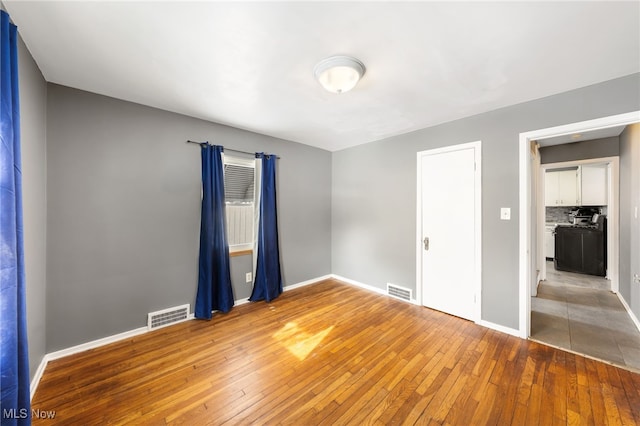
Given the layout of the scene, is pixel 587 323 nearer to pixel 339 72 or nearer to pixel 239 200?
pixel 339 72

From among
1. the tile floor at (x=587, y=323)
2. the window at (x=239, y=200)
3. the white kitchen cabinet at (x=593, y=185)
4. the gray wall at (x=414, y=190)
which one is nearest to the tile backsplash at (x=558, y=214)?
the white kitchen cabinet at (x=593, y=185)

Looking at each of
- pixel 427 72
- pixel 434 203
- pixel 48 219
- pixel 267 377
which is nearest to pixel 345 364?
pixel 267 377

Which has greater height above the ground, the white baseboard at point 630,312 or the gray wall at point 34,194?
the gray wall at point 34,194

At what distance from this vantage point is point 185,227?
9.08ft

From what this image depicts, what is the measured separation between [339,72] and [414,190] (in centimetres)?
206

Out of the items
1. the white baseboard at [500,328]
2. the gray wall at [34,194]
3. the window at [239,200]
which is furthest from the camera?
the window at [239,200]

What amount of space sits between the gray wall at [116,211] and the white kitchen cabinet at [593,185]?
687 cm

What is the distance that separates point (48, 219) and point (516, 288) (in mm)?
4534

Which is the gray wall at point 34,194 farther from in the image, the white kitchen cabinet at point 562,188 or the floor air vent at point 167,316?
the white kitchen cabinet at point 562,188

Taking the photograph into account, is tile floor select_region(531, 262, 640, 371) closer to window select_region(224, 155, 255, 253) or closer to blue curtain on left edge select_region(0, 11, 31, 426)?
window select_region(224, 155, 255, 253)

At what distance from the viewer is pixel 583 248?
15.0 ft

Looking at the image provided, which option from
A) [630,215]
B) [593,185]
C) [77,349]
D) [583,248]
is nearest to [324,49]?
[77,349]

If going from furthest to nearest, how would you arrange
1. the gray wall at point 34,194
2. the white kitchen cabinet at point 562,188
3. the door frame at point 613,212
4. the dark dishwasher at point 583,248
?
the white kitchen cabinet at point 562,188 → the dark dishwasher at point 583,248 → the door frame at point 613,212 → the gray wall at point 34,194

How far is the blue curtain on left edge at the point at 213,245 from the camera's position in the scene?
9.19 ft
